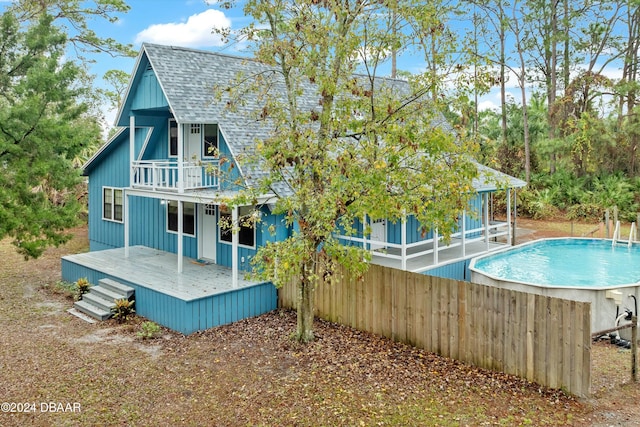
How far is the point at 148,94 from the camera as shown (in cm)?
1416

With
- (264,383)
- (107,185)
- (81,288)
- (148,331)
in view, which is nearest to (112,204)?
(107,185)

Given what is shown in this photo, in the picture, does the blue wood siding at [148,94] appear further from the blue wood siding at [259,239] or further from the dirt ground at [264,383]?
the dirt ground at [264,383]

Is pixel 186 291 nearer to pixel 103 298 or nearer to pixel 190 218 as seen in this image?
pixel 103 298

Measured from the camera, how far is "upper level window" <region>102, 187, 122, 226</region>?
18.4 meters

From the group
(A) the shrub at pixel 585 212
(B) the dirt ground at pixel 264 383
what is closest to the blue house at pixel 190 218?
(B) the dirt ground at pixel 264 383

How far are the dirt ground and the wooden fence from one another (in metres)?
0.24

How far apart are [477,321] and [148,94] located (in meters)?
10.7

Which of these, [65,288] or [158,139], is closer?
[65,288]

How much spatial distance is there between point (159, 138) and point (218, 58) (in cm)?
323

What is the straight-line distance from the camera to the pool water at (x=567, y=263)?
14.8 m

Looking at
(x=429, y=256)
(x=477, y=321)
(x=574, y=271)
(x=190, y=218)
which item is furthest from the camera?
(x=574, y=271)

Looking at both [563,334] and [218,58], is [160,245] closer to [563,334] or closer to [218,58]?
[218,58]

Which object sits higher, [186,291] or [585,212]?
[585,212]

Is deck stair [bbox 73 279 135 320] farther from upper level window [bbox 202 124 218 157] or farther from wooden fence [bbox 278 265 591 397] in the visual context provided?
wooden fence [bbox 278 265 591 397]
